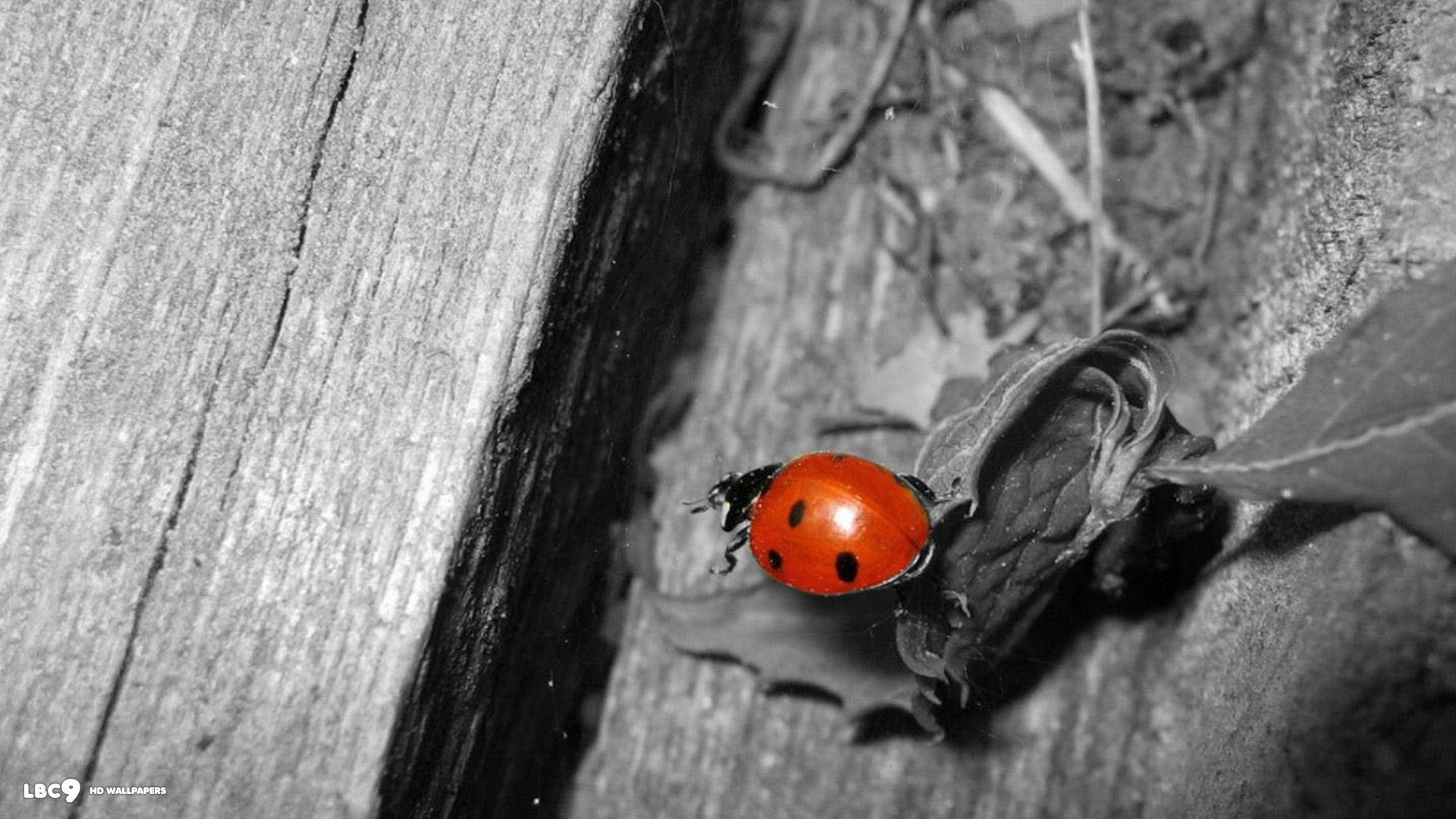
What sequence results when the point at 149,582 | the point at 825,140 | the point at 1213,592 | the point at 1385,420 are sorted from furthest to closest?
the point at 825,140
the point at 1213,592
the point at 149,582
the point at 1385,420

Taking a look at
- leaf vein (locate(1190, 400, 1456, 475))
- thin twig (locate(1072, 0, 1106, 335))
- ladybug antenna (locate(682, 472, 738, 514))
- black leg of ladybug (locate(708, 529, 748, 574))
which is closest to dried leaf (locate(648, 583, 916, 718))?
black leg of ladybug (locate(708, 529, 748, 574))

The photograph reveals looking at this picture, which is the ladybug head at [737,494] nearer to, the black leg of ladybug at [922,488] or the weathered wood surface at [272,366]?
the black leg of ladybug at [922,488]

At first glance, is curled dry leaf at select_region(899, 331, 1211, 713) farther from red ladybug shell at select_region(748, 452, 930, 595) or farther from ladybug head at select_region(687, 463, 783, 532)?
ladybug head at select_region(687, 463, 783, 532)

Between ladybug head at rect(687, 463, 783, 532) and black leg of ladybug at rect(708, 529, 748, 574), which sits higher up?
ladybug head at rect(687, 463, 783, 532)

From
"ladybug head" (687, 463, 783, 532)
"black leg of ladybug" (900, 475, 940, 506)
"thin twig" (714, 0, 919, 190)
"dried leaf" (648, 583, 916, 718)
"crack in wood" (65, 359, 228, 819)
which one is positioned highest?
"thin twig" (714, 0, 919, 190)

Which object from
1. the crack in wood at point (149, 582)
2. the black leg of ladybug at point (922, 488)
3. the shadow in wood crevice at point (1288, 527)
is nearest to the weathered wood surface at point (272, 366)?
the crack in wood at point (149, 582)

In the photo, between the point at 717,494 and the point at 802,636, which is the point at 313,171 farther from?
the point at 802,636

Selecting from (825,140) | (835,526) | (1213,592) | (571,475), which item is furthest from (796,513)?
(825,140)
